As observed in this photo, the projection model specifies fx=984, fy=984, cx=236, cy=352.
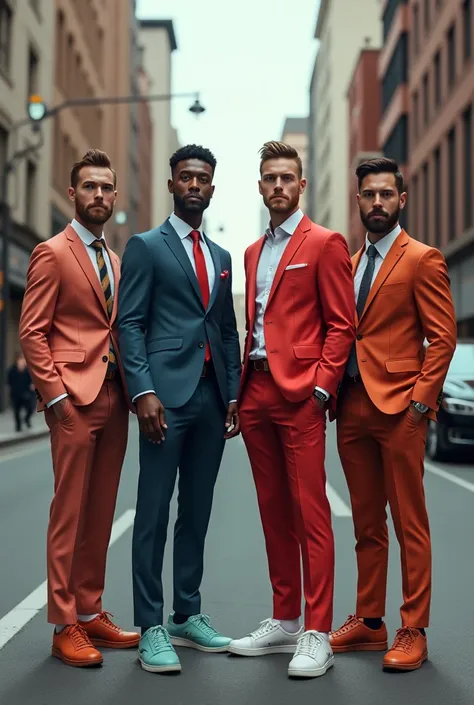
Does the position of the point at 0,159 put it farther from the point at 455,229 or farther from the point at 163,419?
the point at 163,419

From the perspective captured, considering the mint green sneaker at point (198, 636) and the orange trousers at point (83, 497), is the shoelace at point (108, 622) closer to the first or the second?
the orange trousers at point (83, 497)

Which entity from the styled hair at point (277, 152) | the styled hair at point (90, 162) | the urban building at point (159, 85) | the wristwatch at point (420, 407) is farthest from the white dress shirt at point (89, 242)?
the urban building at point (159, 85)

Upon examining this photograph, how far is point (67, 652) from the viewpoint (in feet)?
14.4

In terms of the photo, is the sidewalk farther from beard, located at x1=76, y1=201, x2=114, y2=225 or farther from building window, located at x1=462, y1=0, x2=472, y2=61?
building window, located at x1=462, y1=0, x2=472, y2=61

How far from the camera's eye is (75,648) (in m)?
4.40

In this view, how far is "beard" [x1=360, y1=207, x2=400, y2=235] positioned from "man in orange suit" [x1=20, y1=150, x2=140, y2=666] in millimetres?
1264

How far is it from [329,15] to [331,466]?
8521cm

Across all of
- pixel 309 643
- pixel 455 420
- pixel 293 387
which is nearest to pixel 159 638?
pixel 309 643

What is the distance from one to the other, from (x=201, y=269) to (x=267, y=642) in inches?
71.0

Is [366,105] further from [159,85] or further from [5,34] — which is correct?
[159,85]

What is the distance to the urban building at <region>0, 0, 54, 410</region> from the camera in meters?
30.0

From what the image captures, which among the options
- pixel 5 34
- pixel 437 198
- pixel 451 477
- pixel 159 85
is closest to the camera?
pixel 451 477

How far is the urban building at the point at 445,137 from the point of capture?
112 ft

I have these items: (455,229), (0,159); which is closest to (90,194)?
(0,159)
